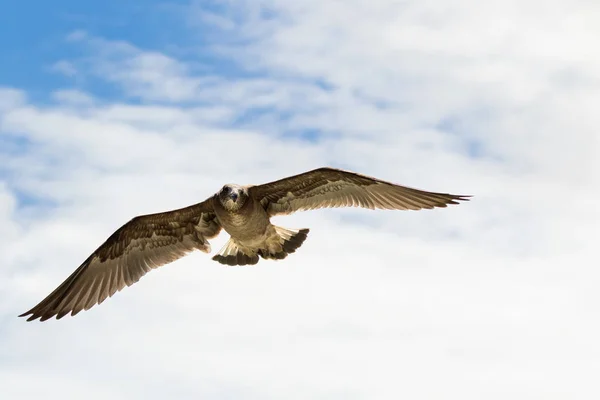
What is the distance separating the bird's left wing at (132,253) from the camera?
11.9m

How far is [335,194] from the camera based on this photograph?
11.8m

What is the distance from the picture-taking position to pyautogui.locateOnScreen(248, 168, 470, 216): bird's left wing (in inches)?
443

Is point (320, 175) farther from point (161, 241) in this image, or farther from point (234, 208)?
point (161, 241)

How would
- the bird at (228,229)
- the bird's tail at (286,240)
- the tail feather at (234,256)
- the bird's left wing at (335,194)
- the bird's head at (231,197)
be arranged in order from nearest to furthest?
1. the bird's head at (231,197)
2. the bird at (228,229)
3. the bird's left wing at (335,194)
4. the bird's tail at (286,240)
5. the tail feather at (234,256)

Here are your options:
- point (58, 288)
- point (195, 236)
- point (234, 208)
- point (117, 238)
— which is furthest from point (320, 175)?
point (58, 288)

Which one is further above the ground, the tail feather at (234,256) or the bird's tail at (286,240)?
the bird's tail at (286,240)

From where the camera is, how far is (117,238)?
12.2 metres

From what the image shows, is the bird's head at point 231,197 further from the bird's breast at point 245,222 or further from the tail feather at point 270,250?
the tail feather at point 270,250

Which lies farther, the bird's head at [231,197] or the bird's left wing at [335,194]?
the bird's left wing at [335,194]

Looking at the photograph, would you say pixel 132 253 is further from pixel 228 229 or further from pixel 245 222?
pixel 245 222

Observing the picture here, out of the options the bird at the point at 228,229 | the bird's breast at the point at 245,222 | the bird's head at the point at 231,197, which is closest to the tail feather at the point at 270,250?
the bird at the point at 228,229

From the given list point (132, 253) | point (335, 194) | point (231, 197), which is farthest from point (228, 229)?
point (132, 253)

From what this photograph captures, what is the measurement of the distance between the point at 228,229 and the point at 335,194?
6.63 ft

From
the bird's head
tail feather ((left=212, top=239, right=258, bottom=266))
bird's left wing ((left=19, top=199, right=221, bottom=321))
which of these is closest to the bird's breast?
the bird's head
